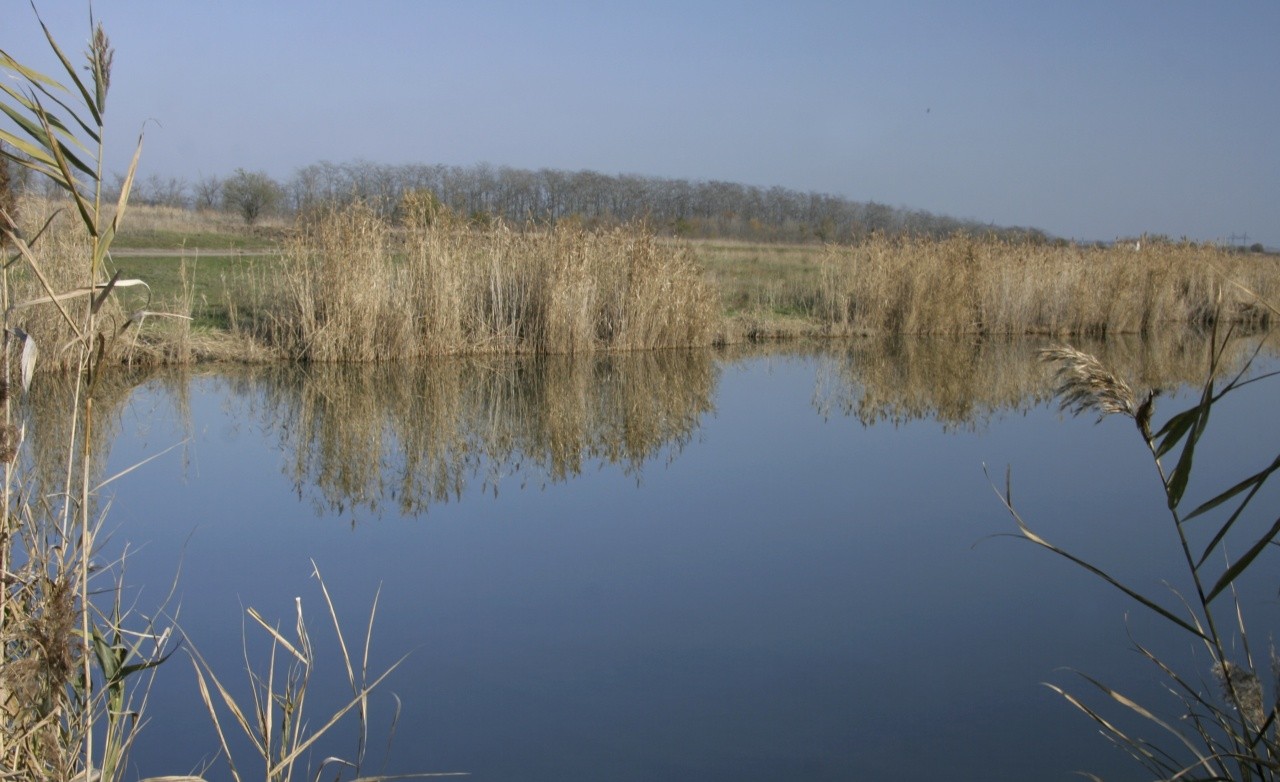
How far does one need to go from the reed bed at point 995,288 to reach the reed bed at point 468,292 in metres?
2.87

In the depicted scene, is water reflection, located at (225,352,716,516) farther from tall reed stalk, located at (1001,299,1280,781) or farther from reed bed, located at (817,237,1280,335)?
reed bed, located at (817,237,1280,335)

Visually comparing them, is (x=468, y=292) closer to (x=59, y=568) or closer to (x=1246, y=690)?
(x=59, y=568)

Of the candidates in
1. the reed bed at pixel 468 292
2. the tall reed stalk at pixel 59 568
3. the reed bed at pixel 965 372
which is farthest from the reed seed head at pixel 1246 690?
the reed bed at pixel 468 292

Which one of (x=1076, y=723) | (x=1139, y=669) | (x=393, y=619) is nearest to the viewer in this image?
(x=1076, y=723)

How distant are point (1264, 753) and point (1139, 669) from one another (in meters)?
1.47

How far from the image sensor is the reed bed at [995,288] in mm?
14039

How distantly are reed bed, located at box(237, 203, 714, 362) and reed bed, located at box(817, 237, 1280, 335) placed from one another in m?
2.87

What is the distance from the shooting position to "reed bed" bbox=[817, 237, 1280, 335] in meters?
14.0

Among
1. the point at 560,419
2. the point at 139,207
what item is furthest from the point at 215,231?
the point at 560,419

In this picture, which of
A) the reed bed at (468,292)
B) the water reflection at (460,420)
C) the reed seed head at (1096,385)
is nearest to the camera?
the reed seed head at (1096,385)

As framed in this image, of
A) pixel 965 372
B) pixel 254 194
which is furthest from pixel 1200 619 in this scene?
A: pixel 254 194

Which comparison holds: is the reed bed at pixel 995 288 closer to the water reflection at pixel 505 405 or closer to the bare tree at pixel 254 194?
the water reflection at pixel 505 405

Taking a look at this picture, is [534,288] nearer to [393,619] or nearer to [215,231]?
[393,619]

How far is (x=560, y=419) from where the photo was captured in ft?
25.3
